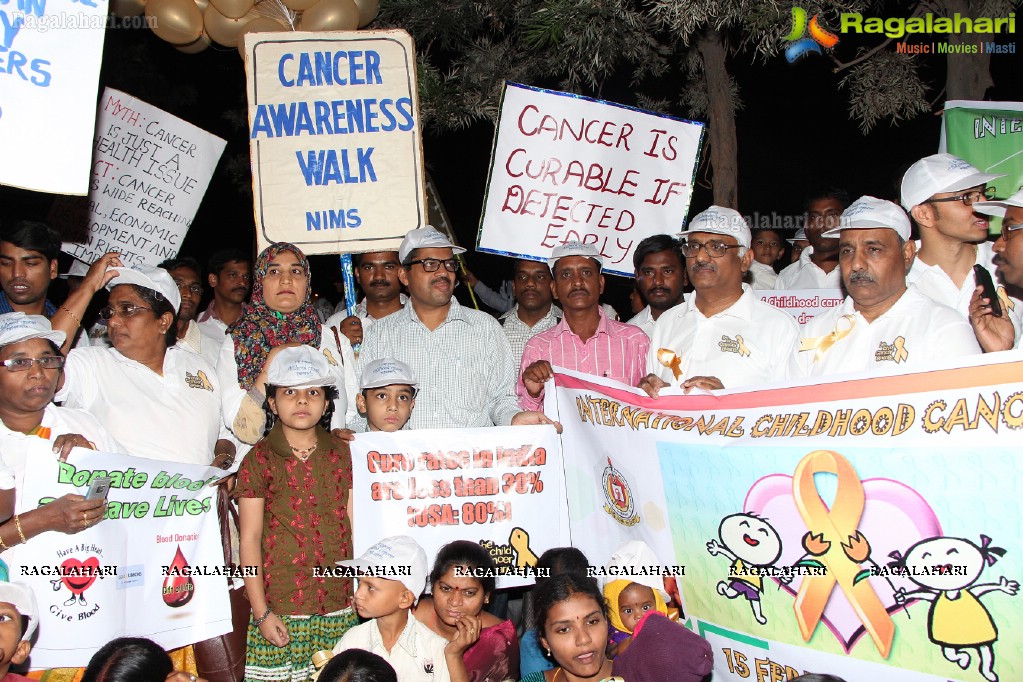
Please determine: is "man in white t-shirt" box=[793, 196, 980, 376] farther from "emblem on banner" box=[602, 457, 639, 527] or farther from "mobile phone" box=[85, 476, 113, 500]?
"mobile phone" box=[85, 476, 113, 500]

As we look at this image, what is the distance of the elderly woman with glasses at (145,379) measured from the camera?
439cm

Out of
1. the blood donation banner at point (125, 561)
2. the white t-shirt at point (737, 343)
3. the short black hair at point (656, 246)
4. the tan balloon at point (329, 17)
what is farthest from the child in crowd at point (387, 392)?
the tan balloon at point (329, 17)

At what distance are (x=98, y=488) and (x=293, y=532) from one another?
2.77 ft

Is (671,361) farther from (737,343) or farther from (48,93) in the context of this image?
(48,93)

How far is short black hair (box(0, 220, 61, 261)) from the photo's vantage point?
5336mm

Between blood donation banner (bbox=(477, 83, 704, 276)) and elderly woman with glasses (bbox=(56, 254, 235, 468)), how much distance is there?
2.55 metres

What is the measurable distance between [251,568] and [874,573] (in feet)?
8.45

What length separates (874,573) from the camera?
3566mm

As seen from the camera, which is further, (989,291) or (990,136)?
(990,136)

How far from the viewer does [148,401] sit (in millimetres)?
4484

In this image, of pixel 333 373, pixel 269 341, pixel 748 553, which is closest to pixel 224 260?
pixel 269 341

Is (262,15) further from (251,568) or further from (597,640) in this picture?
(597,640)

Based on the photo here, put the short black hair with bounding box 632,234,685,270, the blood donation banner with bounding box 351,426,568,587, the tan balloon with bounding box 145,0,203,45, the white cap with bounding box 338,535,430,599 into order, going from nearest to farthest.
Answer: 1. the white cap with bounding box 338,535,430,599
2. the blood donation banner with bounding box 351,426,568,587
3. the short black hair with bounding box 632,234,685,270
4. the tan balloon with bounding box 145,0,203,45

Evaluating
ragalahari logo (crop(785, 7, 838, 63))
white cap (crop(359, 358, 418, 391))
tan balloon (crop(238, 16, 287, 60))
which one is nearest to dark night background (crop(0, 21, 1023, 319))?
ragalahari logo (crop(785, 7, 838, 63))
